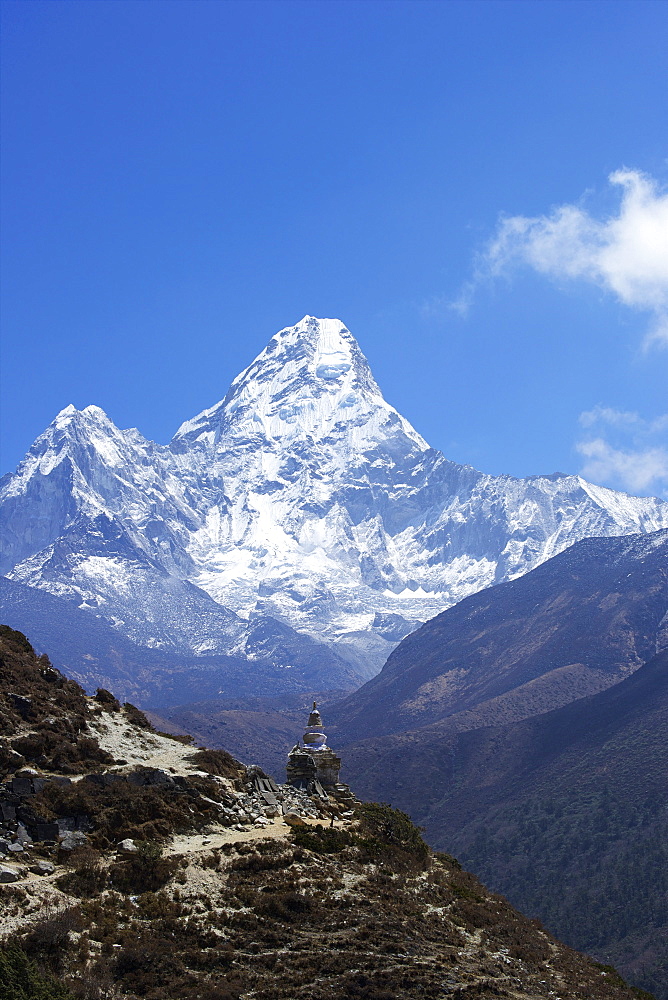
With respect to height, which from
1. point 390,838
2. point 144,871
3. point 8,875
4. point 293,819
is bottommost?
point 8,875

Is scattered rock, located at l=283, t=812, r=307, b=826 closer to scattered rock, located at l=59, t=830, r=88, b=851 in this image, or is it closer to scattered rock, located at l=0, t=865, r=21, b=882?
scattered rock, located at l=59, t=830, r=88, b=851

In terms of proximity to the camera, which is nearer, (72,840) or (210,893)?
(210,893)

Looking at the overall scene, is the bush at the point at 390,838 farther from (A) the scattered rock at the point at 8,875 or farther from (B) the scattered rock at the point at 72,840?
(A) the scattered rock at the point at 8,875

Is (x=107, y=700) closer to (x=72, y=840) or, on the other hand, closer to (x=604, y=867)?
(x=72, y=840)

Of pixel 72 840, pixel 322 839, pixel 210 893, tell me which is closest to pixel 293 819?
pixel 322 839

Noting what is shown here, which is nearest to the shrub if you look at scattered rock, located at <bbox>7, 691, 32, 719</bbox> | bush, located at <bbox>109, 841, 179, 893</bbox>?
scattered rock, located at <bbox>7, 691, 32, 719</bbox>

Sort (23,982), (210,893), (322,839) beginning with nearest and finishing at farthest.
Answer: (23,982), (210,893), (322,839)

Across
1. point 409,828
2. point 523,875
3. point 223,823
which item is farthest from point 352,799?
point 523,875

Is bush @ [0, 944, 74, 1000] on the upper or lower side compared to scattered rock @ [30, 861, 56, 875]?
lower

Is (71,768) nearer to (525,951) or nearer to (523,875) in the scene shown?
(525,951)

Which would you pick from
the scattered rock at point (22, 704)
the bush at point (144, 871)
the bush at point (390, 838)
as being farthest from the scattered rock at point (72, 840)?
the bush at point (390, 838)

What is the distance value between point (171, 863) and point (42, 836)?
4.23 metres

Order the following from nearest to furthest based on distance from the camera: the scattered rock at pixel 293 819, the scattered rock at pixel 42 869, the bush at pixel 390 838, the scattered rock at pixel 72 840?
1. the scattered rock at pixel 42 869
2. the scattered rock at pixel 72 840
3. the bush at pixel 390 838
4. the scattered rock at pixel 293 819

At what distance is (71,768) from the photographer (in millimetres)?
40094
